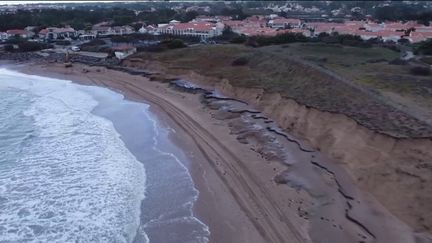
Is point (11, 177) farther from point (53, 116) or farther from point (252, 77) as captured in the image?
point (252, 77)

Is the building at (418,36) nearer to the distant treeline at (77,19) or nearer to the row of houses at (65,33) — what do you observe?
the row of houses at (65,33)

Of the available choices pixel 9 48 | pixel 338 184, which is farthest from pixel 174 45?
pixel 338 184

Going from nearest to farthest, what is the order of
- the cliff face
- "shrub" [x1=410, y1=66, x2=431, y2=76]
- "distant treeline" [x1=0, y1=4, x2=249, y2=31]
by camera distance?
the cliff face, "shrub" [x1=410, y1=66, x2=431, y2=76], "distant treeline" [x1=0, y1=4, x2=249, y2=31]

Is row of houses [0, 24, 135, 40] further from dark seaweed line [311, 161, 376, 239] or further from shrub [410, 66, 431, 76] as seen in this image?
dark seaweed line [311, 161, 376, 239]

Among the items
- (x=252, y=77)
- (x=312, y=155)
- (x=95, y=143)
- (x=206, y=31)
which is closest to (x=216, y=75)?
(x=252, y=77)

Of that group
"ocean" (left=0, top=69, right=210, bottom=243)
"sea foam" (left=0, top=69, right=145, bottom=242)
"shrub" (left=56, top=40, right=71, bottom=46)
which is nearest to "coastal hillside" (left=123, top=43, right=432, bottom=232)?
"ocean" (left=0, top=69, right=210, bottom=243)

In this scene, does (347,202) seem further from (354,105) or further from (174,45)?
(174,45)
